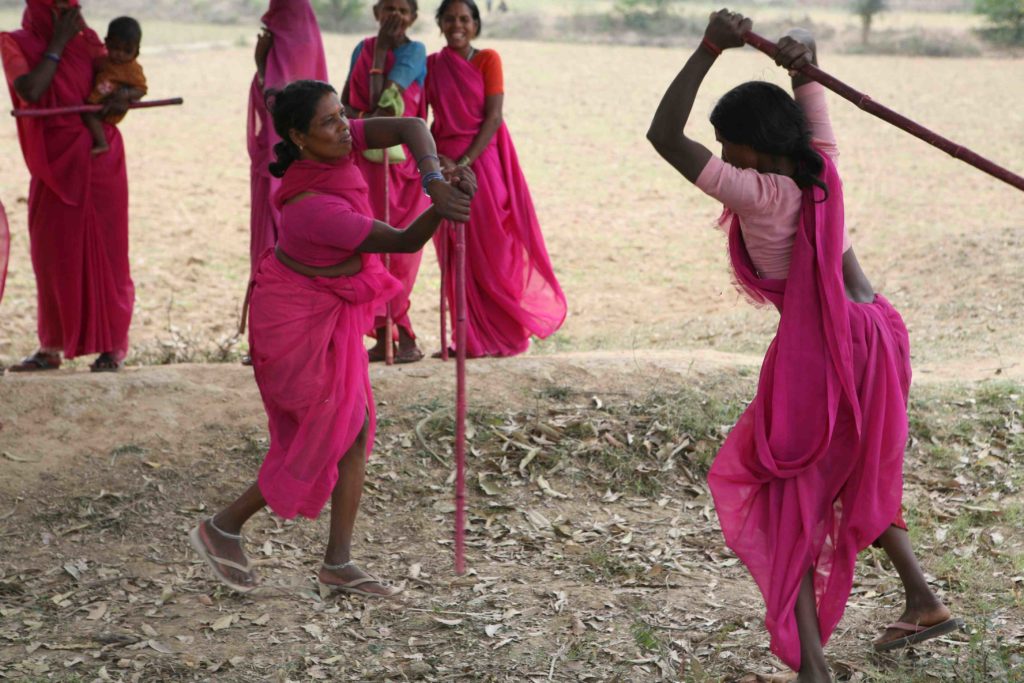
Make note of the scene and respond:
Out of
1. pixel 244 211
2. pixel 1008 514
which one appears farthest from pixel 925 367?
pixel 244 211

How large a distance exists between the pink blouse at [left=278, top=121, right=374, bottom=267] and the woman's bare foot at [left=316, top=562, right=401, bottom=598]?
97cm

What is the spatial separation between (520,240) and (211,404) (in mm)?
1742

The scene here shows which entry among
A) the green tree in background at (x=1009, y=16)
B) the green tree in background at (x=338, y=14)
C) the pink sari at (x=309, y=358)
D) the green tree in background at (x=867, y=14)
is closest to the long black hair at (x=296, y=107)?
the pink sari at (x=309, y=358)

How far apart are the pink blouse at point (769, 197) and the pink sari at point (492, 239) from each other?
2.63 m

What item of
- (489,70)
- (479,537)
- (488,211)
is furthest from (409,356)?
(479,537)

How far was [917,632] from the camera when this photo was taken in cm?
331

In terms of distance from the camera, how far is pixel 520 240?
19.2 feet

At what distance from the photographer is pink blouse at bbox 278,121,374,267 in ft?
11.3

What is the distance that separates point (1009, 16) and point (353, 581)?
23840 mm

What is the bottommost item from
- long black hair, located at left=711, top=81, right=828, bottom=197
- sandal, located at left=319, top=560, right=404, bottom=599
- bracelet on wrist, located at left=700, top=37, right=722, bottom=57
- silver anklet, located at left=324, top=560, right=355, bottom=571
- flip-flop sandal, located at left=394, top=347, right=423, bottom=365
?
sandal, located at left=319, top=560, right=404, bottom=599

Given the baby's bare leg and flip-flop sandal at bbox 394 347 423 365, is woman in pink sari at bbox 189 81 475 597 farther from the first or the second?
the baby's bare leg

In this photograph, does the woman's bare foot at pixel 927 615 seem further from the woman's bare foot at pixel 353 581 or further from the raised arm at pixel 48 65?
the raised arm at pixel 48 65

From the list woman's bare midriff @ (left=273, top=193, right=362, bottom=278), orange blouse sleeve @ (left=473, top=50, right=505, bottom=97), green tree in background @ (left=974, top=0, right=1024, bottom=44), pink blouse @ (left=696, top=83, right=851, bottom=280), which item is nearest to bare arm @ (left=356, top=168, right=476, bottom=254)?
woman's bare midriff @ (left=273, top=193, right=362, bottom=278)

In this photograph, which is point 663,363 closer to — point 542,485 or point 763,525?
point 542,485
